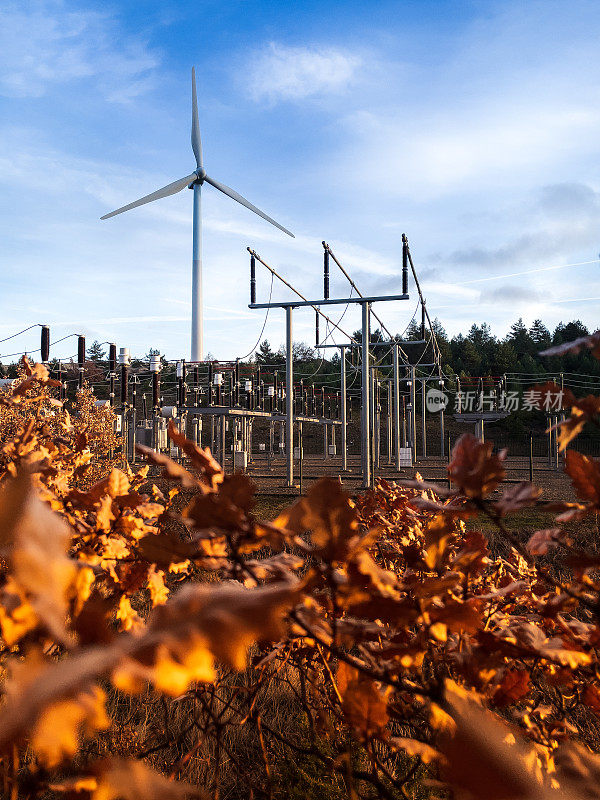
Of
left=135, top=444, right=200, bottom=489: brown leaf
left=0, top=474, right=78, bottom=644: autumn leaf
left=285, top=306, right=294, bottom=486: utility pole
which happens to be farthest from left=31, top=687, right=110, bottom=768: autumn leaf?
left=285, top=306, right=294, bottom=486: utility pole

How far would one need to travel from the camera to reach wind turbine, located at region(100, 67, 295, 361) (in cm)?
1779

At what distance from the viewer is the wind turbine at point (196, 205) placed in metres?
17.8

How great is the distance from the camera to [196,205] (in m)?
20.5

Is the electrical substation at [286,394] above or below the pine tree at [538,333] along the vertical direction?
below

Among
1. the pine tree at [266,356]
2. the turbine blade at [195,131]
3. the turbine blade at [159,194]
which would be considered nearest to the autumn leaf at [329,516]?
the turbine blade at [159,194]

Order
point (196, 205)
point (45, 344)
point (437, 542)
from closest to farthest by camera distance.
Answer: point (437, 542) → point (45, 344) → point (196, 205)

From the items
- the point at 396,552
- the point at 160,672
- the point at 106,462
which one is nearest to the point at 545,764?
the point at 160,672

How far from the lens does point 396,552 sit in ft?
5.13

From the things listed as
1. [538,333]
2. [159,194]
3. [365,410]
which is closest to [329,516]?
[365,410]

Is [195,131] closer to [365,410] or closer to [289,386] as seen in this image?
[289,386]

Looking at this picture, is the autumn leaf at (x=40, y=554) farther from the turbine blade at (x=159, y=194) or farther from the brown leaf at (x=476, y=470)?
the turbine blade at (x=159, y=194)

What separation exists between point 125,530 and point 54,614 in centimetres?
72

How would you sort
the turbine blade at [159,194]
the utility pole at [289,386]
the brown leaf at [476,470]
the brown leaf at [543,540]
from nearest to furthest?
1. the brown leaf at [476,470]
2. the brown leaf at [543,540]
3. the utility pole at [289,386]
4. the turbine blade at [159,194]

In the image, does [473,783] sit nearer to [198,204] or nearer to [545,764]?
[545,764]
